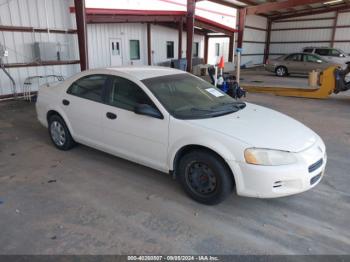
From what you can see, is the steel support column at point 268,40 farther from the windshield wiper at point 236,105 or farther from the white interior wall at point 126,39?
the windshield wiper at point 236,105

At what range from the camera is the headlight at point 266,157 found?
2783 mm

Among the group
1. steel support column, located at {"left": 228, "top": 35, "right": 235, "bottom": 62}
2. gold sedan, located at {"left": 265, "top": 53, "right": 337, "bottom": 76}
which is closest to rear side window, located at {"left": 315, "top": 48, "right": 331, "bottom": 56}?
gold sedan, located at {"left": 265, "top": 53, "right": 337, "bottom": 76}

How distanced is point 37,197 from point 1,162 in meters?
1.51

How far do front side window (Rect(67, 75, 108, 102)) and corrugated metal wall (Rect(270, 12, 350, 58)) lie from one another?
82.4 feet

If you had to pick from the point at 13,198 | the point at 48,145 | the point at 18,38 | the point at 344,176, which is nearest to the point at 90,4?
the point at 18,38

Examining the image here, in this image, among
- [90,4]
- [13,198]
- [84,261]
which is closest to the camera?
[84,261]

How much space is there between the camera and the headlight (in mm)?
2783

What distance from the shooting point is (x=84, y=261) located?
2.41 meters

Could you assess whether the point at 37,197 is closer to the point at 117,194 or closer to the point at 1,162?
the point at 117,194

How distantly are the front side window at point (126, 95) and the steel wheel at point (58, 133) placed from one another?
136cm

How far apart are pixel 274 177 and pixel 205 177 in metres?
0.72

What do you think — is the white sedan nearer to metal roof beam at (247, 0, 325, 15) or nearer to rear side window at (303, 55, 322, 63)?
rear side window at (303, 55, 322, 63)

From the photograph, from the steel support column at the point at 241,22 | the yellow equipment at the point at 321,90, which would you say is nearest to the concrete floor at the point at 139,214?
the yellow equipment at the point at 321,90

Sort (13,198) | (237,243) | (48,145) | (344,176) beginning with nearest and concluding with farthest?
(237,243) → (13,198) → (344,176) → (48,145)
